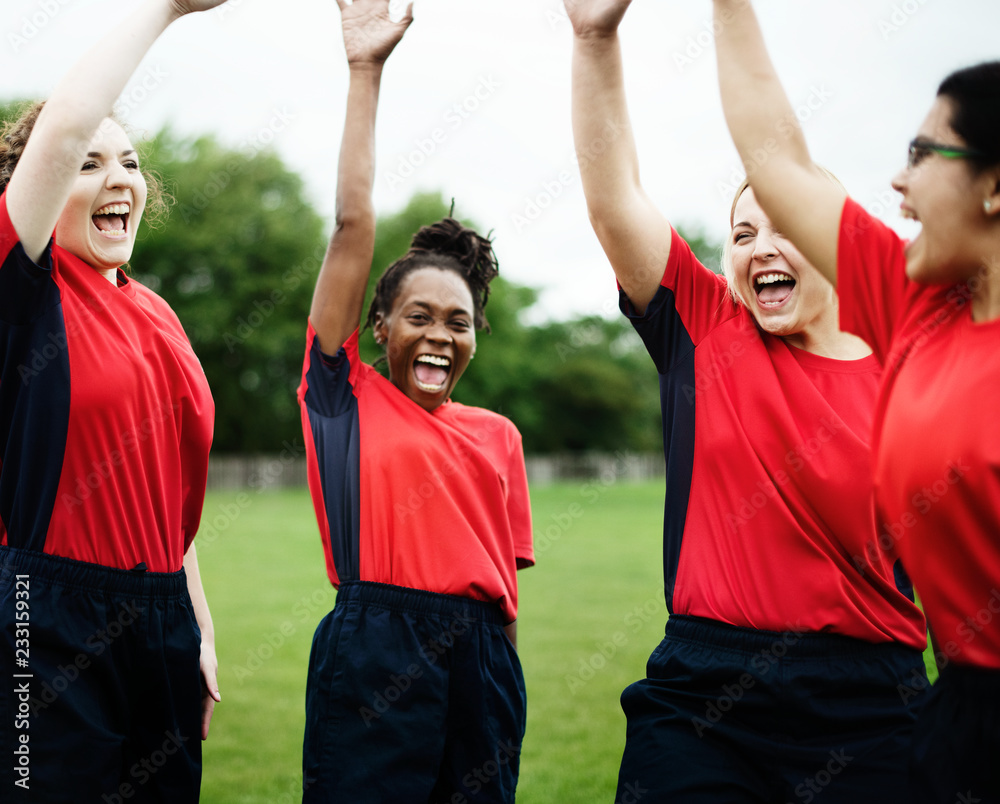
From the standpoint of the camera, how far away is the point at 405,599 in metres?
3.24

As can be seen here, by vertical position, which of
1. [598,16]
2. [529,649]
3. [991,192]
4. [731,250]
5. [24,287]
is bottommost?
[529,649]

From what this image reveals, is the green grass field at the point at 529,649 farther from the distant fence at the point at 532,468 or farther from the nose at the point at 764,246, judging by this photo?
the distant fence at the point at 532,468

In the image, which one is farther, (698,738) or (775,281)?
(775,281)

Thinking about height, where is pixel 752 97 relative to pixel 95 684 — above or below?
above

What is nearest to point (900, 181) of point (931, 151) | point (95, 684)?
point (931, 151)

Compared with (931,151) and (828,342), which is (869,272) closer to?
(931,151)

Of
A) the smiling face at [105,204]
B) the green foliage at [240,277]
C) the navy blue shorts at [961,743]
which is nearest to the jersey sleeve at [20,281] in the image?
the smiling face at [105,204]

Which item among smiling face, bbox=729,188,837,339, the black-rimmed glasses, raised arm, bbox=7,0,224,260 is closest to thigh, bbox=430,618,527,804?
smiling face, bbox=729,188,837,339

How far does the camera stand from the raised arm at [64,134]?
8.02ft

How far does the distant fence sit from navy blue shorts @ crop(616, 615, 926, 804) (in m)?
25.3

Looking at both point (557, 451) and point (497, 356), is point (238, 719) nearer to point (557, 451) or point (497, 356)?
point (497, 356)

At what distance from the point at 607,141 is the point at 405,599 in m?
1.69

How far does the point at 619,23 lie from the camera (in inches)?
101

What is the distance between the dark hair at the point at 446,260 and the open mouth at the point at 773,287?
59.1 inches
